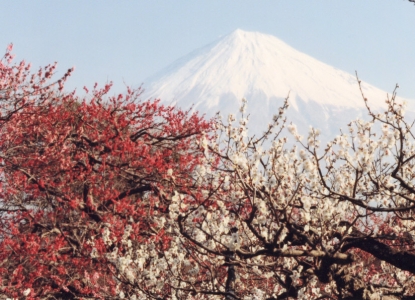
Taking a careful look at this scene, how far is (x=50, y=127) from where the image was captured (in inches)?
545

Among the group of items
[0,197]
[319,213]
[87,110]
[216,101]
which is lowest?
[319,213]

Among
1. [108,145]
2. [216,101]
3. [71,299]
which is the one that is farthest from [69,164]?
[216,101]

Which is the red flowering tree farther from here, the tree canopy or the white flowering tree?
the white flowering tree

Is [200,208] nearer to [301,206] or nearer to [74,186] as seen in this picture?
[301,206]

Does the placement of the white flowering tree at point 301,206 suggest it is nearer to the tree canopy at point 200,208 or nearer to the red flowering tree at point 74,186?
the tree canopy at point 200,208

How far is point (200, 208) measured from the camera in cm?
505

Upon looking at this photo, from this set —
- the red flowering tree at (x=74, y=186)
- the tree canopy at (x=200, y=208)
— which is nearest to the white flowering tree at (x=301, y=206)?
the tree canopy at (x=200, y=208)

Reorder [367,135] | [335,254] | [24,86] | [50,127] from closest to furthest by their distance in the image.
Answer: [335,254]
[367,135]
[24,86]
[50,127]

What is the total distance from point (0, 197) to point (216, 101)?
17884 cm

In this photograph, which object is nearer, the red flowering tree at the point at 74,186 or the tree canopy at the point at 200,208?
the tree canopy at the point at 200,208

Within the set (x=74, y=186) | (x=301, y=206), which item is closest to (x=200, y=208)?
(x=301, y=206)

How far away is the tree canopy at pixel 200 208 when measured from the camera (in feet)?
17.5

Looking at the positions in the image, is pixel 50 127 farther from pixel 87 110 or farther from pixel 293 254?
pixel 293 254

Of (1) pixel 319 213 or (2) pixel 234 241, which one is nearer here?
(2) pixel 234 241
